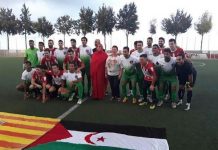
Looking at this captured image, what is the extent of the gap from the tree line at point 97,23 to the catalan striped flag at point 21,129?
139ft

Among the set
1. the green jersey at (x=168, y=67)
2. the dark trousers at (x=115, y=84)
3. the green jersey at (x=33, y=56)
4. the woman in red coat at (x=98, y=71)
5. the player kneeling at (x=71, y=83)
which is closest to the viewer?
the green jersey at (x=168, y=67)

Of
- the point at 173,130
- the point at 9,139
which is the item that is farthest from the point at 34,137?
the point at 173,130

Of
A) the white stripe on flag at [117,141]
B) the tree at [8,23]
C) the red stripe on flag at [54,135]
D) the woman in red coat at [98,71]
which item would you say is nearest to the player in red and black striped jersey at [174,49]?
the woman in red coat at [98,71]

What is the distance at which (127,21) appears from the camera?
50.2 meters

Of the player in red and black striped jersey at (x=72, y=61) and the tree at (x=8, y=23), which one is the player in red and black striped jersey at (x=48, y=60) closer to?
the player in red and black striped jersey at (x=72, y=61)

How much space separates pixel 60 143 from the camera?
533 centimetres

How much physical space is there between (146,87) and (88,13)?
141ft

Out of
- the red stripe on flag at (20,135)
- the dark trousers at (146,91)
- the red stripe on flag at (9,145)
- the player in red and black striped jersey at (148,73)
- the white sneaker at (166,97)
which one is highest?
the player in red and black striped jersey at (148,73)

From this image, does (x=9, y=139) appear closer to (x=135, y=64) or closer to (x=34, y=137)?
(x=34, y=137)

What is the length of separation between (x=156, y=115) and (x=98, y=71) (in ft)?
8.84

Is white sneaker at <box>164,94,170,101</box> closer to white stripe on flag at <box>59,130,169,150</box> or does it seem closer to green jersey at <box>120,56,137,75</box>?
green jersey at <box>120,56,137,75</box>

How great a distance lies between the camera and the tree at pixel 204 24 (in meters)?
50.7

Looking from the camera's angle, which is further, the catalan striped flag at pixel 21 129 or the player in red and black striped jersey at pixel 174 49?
the player in red and black striped jersey at pixel 174 49

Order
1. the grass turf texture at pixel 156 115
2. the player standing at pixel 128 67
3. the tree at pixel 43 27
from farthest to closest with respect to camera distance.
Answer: the tree at pixel 43 27, the player standing at pixel 128 67, the grass turf texture at pixel 156 115
